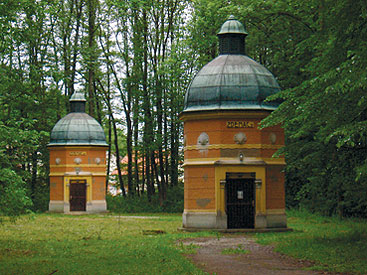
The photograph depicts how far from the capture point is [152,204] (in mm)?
39562

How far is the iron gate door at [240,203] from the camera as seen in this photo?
2233 centimetres

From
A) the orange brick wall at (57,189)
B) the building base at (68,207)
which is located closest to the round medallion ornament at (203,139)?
the building base at (68,207)

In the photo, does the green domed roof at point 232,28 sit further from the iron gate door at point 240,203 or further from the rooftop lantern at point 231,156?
the iron gate door at point 240,203

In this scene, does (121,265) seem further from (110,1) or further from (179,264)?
(110,1)

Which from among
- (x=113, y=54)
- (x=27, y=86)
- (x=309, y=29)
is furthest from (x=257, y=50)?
(x=27, y=86)

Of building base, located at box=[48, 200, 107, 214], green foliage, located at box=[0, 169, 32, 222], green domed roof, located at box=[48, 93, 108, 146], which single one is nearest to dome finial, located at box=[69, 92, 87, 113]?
green domed roof, located at box=[48, 93, 108, 146]

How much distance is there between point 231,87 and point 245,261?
9.67 m

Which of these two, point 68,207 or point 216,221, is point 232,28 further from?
point 68,207

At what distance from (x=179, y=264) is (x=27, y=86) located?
6280 millimetres

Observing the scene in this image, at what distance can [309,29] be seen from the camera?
31.9 m

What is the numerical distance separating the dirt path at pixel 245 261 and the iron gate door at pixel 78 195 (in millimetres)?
22081

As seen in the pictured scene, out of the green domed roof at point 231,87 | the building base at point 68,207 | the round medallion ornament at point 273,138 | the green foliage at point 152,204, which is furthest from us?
the building base at point 68,207

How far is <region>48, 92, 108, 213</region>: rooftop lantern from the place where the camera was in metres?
38.9

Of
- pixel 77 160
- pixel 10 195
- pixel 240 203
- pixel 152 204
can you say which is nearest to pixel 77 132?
pixel 77 160
